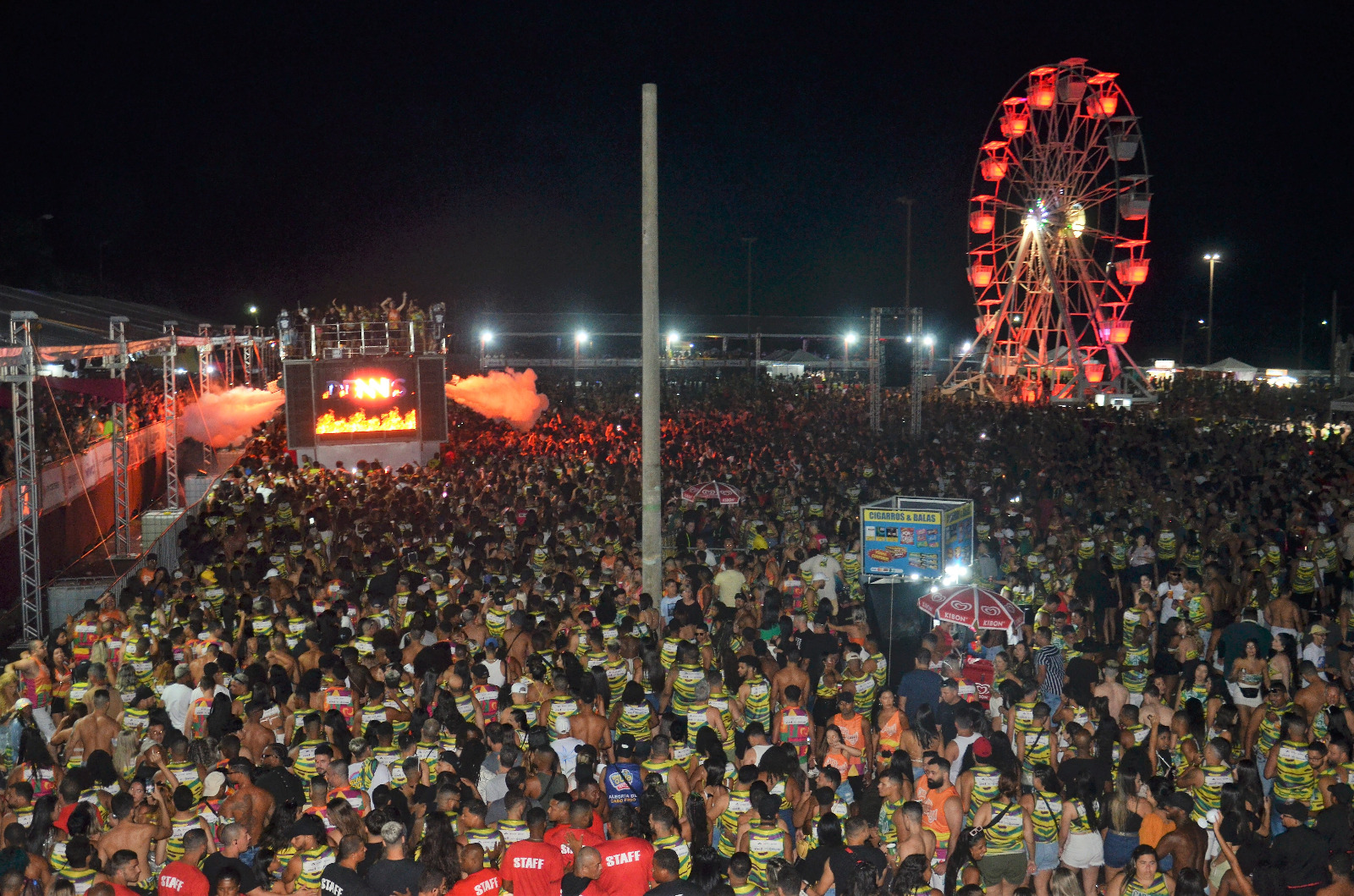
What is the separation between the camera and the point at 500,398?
1102 inches

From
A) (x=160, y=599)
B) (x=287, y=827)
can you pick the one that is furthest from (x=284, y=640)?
(x=287, y=827)

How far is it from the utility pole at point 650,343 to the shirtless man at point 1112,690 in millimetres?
3652

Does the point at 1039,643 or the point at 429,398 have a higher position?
the point at 429,398

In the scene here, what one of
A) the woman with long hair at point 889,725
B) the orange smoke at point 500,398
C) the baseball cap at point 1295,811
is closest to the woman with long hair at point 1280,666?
the baseball cap at point 1295,811

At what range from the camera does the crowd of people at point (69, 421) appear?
51.3ft

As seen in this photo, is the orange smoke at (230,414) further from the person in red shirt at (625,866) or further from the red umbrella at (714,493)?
the person in red shirt at (625,866)

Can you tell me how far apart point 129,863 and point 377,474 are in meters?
12.3

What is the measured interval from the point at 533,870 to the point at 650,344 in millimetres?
5047

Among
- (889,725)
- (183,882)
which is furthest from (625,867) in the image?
(889,725)

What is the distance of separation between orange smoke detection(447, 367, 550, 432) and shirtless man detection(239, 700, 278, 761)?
20263 mm

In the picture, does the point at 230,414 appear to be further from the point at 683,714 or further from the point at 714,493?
the point at 683,714

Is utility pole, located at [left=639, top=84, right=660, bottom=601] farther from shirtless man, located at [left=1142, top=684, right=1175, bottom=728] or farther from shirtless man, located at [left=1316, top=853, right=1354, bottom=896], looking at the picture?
shirtless man, located at [left=1316, top=853, right=1354, bottom=896]

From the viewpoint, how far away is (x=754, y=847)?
5.34 metres

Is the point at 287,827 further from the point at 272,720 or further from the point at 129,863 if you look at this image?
the point at 272,720
